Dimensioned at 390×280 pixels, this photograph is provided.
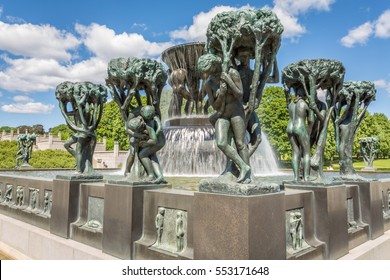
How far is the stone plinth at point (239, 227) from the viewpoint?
335 cm

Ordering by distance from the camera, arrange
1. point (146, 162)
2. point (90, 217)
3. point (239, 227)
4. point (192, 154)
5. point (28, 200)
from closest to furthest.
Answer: point (239, 227) → point (146, 162) → point (90, 217) → point (28, 200) → point (192, 154)

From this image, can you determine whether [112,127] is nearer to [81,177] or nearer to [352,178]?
[81,177]

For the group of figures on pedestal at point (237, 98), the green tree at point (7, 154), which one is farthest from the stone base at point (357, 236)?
the green tree at point (7, 154)

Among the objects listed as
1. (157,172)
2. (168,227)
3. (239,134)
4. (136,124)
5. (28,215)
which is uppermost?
(136,124)

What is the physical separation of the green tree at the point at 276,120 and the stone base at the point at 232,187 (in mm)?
33069

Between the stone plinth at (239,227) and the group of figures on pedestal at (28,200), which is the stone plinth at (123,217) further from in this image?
the group of figures on pedestal at (28,200)

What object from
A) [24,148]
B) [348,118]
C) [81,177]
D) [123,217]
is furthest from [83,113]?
[24,148]

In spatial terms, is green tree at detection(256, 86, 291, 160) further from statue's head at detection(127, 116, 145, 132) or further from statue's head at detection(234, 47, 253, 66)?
statue's head at detection(234, 47, 253, 66)

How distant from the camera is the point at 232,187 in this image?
3.53 meters

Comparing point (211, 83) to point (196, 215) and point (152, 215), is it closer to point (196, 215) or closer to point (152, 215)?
point (196, 215)

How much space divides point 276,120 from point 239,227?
36.6 m

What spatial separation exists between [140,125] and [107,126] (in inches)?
2160

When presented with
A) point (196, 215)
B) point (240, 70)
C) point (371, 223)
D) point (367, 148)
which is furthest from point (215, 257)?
point (367, 148)

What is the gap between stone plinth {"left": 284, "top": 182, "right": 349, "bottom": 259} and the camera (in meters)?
4.70
